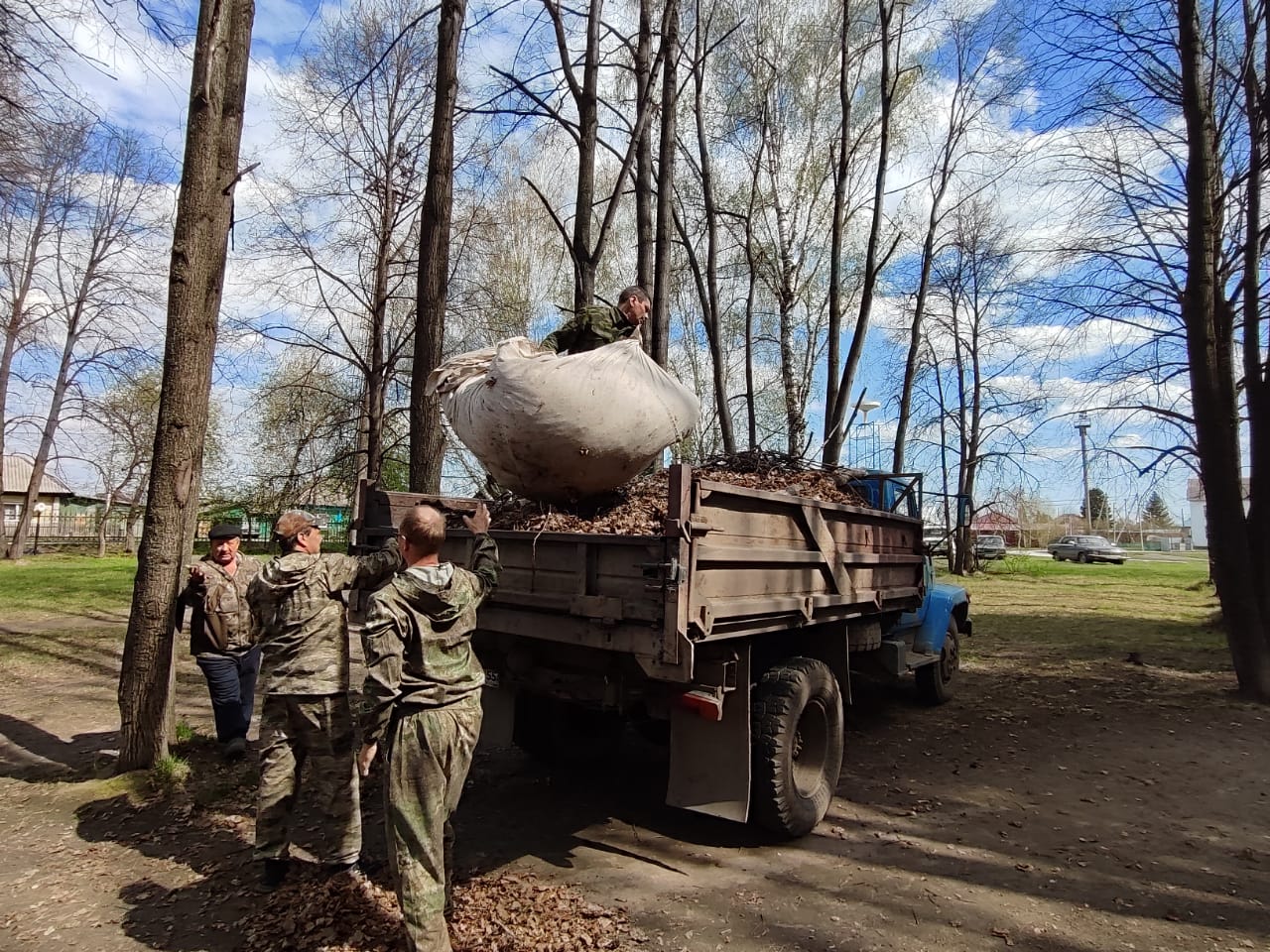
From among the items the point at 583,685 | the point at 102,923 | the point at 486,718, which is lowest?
the point at 102,923

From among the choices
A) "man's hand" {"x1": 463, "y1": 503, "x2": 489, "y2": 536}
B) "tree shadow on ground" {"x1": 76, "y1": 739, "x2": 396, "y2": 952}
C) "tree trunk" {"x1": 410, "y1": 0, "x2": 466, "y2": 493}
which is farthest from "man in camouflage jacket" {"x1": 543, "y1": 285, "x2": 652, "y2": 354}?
"tree shadow on ground" {"x1": 76, "y1": 739, "x2": 396, "y2": 952}

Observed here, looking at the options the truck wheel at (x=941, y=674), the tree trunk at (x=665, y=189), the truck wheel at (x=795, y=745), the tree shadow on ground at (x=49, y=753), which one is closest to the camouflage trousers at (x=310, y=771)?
the truck wheel at (x=795, y=745)

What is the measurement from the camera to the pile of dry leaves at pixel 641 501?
3891mm

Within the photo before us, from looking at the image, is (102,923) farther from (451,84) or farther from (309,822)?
(451,84)

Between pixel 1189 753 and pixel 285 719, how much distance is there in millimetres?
6572

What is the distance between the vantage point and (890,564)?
230 inches

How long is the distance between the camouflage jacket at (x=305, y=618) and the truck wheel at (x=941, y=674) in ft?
17.8

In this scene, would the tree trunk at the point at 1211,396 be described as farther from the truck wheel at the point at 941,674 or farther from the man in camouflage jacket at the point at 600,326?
the man in camouflage jacket at the point at 600,326

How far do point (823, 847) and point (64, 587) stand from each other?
19.3 metres

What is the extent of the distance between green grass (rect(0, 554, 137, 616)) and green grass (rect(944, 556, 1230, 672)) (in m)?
15.5

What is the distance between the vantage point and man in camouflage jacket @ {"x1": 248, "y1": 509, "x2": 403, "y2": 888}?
3.40 meters

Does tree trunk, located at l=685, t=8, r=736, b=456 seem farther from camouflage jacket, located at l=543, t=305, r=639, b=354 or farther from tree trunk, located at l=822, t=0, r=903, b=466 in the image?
camouflage jacket, located at l=543, t=305, r=639, b=354

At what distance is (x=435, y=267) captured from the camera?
7348 millimetres

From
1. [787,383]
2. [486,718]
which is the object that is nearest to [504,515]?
[486,718]
